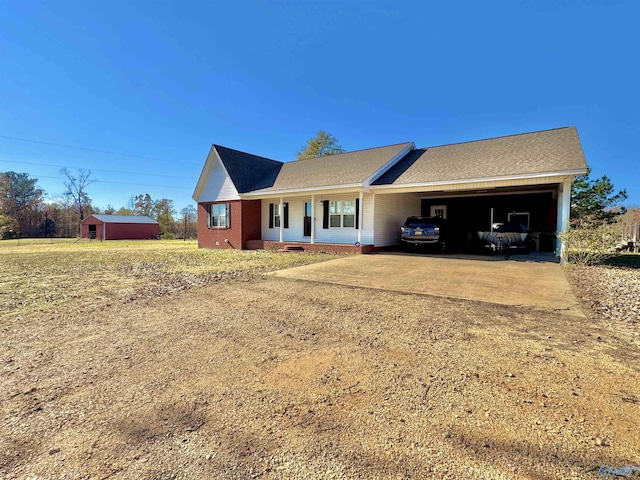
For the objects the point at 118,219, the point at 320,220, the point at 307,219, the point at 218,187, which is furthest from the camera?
the point at 118,219

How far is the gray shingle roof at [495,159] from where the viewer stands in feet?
34.4

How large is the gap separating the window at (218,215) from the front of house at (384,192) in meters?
0.06

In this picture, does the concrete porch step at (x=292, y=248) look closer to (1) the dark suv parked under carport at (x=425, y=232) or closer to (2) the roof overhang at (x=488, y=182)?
(2) the roof overhang at (x=488, y=182)

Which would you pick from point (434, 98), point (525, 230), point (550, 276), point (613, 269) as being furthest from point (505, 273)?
point (434, 98)

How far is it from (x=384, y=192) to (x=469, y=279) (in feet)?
22.6

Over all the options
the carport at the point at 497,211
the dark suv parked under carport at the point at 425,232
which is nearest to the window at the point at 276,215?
the dark suv parked under carport at the point at 425,232

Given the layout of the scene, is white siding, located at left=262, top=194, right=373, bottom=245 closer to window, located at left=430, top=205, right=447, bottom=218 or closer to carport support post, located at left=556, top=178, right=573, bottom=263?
window, located at left=430, top=205, right=447, bottom=218

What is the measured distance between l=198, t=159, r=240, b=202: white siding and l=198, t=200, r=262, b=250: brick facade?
59 centimetres

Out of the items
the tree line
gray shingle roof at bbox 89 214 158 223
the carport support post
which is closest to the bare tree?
the tree line

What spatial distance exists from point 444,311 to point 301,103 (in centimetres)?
2437

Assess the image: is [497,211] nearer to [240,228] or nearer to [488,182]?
[488,182]

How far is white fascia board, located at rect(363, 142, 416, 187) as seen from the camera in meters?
13.3

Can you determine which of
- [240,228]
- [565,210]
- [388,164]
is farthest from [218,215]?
[565,210]

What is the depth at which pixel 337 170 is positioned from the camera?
1593cm
